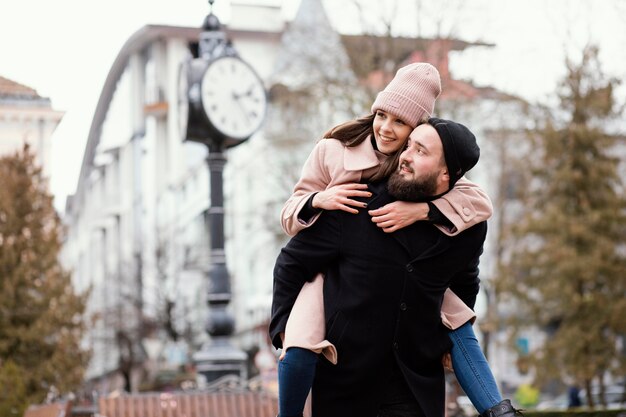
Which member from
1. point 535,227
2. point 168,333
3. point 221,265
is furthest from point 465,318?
point 168,333

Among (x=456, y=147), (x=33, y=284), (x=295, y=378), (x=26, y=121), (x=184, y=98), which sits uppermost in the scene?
(x=26, y=121)

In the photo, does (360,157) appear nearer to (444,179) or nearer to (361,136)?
(361,136)

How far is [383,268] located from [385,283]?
2.1 inches

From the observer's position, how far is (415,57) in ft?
117

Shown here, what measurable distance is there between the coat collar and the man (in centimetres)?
9

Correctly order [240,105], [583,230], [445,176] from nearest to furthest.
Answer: [445,176] < [240,105] < [583,230]

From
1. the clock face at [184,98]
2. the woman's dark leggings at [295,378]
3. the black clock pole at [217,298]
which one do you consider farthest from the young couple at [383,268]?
the clock face at [184,98]

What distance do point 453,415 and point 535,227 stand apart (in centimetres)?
2037

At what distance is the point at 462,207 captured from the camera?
15.8 feet

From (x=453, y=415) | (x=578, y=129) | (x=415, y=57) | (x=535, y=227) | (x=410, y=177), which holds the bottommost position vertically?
(x=453, y=415)

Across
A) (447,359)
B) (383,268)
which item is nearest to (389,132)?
(383,268)

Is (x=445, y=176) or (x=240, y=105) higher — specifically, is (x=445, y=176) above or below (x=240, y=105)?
below

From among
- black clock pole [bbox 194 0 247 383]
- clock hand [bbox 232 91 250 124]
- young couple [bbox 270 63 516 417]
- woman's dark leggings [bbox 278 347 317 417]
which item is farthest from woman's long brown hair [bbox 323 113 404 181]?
clock hand [bbox 232 91 250 124]

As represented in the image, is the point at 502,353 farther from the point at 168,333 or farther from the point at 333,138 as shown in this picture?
the point at 333,138
